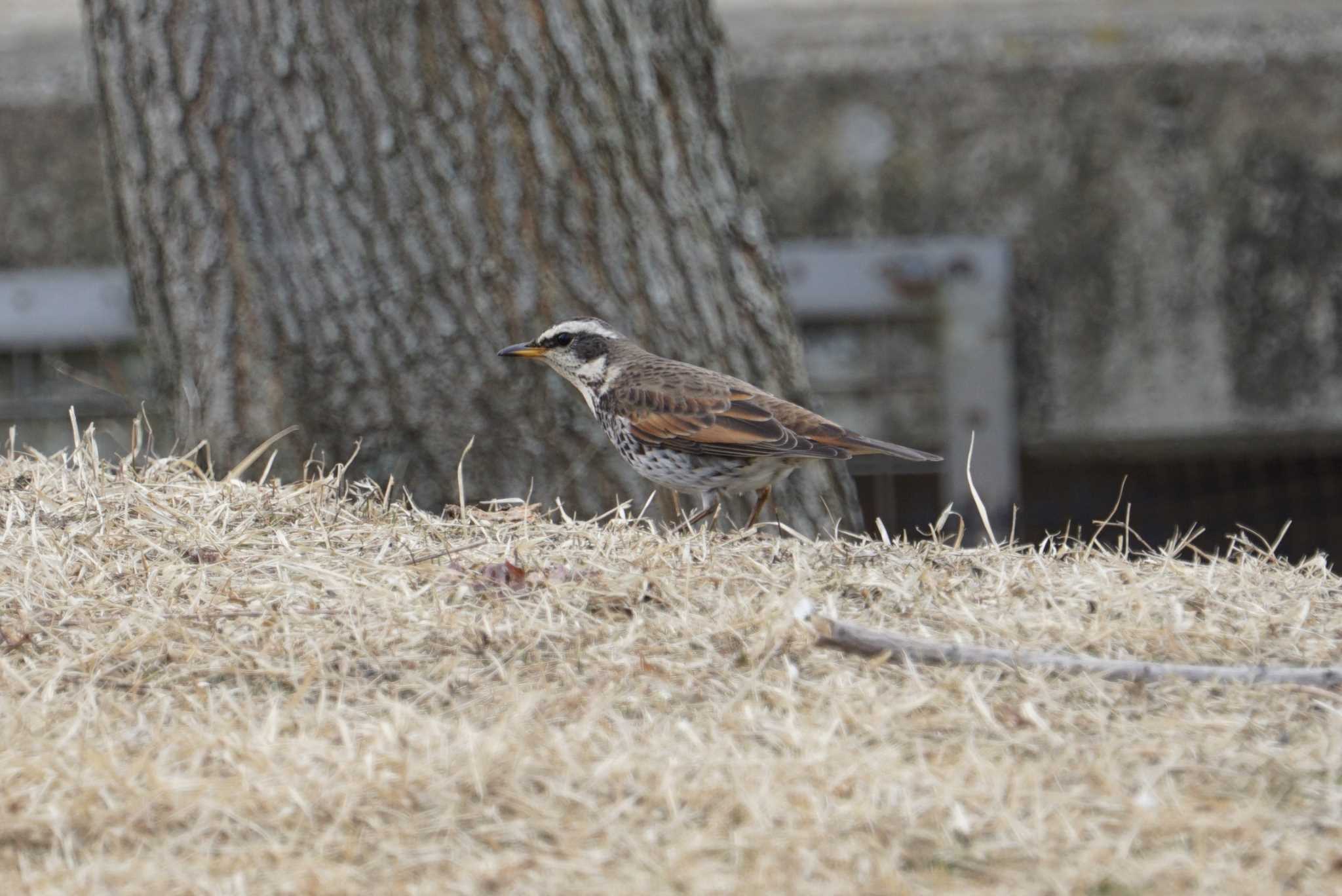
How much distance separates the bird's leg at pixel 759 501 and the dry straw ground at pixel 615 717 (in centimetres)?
110

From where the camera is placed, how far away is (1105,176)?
8.89 m

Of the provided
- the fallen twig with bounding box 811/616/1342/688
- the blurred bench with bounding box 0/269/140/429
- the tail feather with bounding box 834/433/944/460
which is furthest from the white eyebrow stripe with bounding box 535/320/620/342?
the blurred bench with bounding box 0/269/140/429

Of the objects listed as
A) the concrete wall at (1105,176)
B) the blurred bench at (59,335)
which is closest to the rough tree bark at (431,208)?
the blurred bench at (59,335)

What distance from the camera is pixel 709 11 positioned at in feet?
19.8

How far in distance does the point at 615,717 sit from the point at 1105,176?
21.5ft

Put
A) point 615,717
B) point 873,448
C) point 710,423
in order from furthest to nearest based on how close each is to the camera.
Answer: point 710,423
point 873,448
point 615,717


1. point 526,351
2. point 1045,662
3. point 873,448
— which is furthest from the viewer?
point 526,351

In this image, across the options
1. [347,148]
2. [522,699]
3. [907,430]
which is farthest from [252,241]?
[907,430]

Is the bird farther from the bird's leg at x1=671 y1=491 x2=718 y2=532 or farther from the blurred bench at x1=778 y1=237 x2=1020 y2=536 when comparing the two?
the blurred bench at x1=778 y1=237 x2=1020 y2=536

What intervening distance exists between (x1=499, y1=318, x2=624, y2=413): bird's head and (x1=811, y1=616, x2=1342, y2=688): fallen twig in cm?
222

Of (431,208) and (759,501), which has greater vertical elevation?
(431,208)

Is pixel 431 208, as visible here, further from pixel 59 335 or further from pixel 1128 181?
pixel 1128 181

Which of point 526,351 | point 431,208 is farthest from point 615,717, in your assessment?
point 431,208

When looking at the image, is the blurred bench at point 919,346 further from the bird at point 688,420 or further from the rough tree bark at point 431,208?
the bird at point 688,420
